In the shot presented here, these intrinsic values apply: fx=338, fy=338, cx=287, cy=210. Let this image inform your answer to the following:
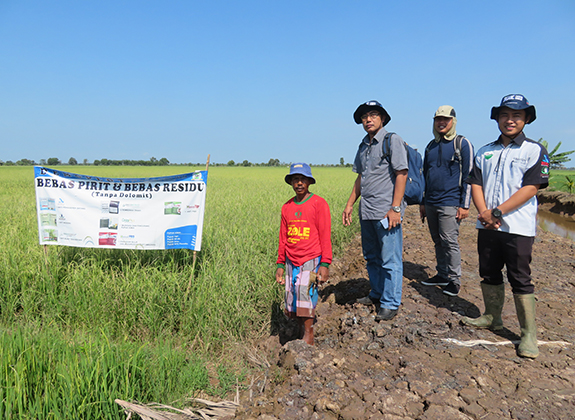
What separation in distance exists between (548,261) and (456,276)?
9.43ft

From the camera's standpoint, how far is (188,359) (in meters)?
3.00

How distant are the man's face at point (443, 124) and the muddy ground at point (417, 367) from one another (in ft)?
6.09

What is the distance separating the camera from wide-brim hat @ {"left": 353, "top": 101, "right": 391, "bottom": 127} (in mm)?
3062

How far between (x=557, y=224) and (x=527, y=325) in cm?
1258

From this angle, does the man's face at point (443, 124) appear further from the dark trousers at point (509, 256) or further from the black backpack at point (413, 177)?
the dark trousers at point (509, 256)

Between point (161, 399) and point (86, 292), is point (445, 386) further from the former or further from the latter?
point (86, 292)

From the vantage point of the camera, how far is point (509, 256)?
269cm

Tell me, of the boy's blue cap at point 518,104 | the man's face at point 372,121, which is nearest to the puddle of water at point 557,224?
the boy's blue cap at point 518,104

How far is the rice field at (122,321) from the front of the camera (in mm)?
2158

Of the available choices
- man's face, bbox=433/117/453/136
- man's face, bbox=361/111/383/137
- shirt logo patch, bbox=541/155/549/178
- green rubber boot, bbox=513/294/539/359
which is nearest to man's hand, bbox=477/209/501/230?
shirt logo patch, bbox=541/155/549/178

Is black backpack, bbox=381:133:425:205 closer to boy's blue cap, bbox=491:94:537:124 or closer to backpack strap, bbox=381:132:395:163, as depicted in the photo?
backpack strap, bbox=381:132:395:163

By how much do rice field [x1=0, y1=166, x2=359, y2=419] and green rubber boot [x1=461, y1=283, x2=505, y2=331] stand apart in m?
1.98

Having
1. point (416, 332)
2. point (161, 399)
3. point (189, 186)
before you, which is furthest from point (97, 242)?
point (416, 332)

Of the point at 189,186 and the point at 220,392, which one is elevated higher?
the point at 189,186
